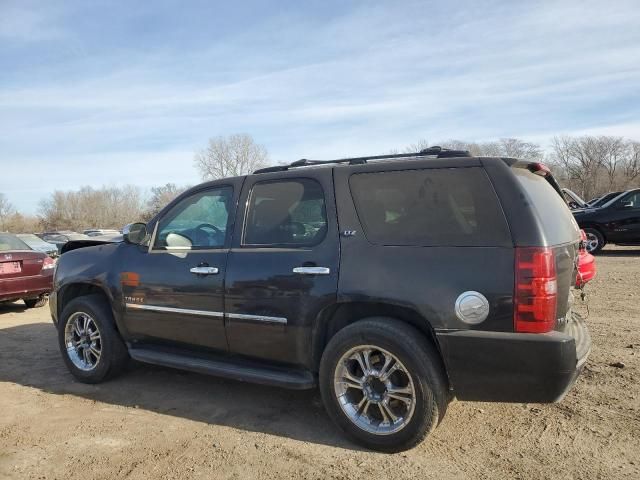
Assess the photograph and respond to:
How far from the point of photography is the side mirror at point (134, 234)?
4590 millimetres

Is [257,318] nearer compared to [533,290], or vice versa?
[533,290]

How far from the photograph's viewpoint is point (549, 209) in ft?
11.0

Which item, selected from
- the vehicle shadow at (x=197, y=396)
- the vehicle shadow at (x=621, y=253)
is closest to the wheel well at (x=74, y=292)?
the vehicle shadow at (x=197, y=396)

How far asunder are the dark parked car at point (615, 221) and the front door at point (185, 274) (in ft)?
36.3

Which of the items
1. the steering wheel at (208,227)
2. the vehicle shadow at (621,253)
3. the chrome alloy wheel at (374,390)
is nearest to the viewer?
the chrome alloy wheel at (374,390)

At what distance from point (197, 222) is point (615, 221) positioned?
11866mm

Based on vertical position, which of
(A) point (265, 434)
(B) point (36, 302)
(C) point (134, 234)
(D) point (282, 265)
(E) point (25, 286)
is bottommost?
(A) point (265, 434)

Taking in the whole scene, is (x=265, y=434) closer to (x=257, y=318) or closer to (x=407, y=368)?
(x=257, y=318)

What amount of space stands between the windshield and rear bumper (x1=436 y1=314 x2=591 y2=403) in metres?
8.21

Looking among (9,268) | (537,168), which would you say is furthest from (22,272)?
(537,168)

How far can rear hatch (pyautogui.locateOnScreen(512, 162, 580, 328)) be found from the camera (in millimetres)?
3020

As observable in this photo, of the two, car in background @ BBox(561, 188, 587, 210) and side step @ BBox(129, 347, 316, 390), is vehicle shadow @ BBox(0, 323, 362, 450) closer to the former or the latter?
side step @ BBox(129, 347, 316, 390)

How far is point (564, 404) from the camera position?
3.81 metres

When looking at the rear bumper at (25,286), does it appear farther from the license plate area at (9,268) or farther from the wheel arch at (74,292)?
the wheel arch at (74,292)
